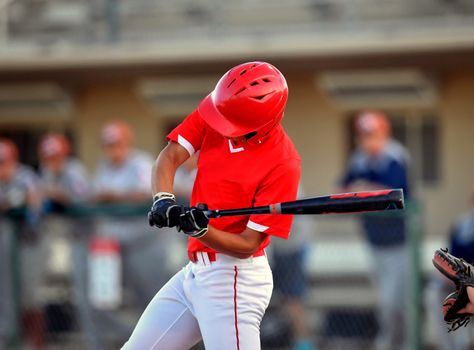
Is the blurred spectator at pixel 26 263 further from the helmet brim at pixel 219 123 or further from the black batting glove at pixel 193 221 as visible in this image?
the black batting glove at pixel 193 221

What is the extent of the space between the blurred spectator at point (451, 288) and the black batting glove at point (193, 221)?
397 centimetres

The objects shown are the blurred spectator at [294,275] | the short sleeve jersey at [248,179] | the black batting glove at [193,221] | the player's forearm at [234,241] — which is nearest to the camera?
the black batting glove at [193,221]

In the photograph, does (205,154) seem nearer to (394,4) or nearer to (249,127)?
(249,127)

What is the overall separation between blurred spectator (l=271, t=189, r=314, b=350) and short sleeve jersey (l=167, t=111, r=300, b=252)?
3375 millimetres

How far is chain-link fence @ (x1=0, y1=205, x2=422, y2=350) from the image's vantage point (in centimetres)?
820

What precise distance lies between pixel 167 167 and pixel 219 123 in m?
0.44

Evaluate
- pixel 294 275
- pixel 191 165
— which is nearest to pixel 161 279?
pixel 294 275

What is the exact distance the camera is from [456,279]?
4.49m

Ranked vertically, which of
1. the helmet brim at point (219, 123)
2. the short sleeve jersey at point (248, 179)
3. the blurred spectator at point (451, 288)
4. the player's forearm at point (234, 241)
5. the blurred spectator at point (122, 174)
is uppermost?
the blurred spectator at point (122, 174)

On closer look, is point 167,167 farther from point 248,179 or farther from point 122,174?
point 122,174

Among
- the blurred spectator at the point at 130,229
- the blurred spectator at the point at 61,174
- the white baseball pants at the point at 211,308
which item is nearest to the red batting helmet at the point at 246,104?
the white baseball pants at the point at 211,308

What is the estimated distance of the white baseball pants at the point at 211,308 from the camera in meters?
4.82

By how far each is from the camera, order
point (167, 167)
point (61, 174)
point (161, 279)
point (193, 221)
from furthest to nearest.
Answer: point (61, 174)
point (161, 279)
point (167, 167)
point (193, 221)

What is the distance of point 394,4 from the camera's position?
12.1 m
